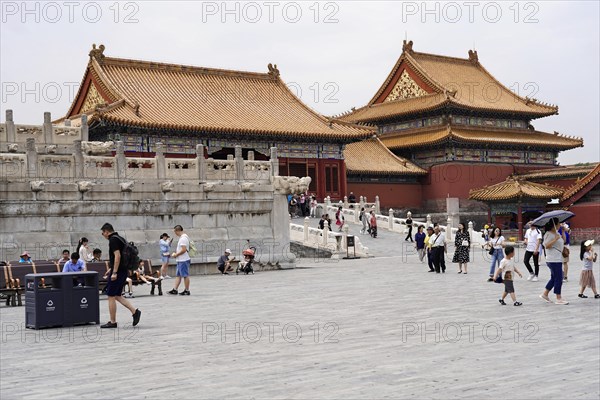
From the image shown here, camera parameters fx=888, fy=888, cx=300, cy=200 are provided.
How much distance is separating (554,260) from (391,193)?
125ft

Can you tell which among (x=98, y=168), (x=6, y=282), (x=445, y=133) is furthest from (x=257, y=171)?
(x=445, y=133)

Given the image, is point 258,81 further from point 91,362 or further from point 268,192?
point 91,362

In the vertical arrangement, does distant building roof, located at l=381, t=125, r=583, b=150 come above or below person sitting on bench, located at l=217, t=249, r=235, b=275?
above

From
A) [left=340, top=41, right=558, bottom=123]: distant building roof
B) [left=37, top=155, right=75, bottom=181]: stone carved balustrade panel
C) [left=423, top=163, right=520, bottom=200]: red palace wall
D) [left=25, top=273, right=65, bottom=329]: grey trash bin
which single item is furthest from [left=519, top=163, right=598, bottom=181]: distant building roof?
[left=25, top=273, right=65, bottom=329]: grey trash bin

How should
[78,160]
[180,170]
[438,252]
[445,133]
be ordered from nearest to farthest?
[78,160] < [438,252] < [180,170] < [445,133]

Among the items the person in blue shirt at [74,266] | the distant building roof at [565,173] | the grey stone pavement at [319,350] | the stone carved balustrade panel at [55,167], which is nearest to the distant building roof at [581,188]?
the distant building roof at [565,173]

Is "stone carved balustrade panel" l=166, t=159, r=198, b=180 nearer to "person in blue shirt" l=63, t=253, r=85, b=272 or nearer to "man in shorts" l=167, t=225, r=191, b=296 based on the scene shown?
"man in shorts" l=167, t=225, r=191, b=296

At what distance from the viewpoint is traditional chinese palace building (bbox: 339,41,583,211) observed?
54344 mm

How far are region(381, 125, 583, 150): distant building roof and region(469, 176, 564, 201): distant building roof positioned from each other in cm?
745

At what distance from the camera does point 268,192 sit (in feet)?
93.1

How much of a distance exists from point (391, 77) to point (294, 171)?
46.4ft

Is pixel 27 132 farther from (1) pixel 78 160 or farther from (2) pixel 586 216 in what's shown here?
(2) pixel 586 216

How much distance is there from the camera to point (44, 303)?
1291cm

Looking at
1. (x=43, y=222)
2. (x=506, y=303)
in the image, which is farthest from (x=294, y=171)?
(x=506, y=303)
